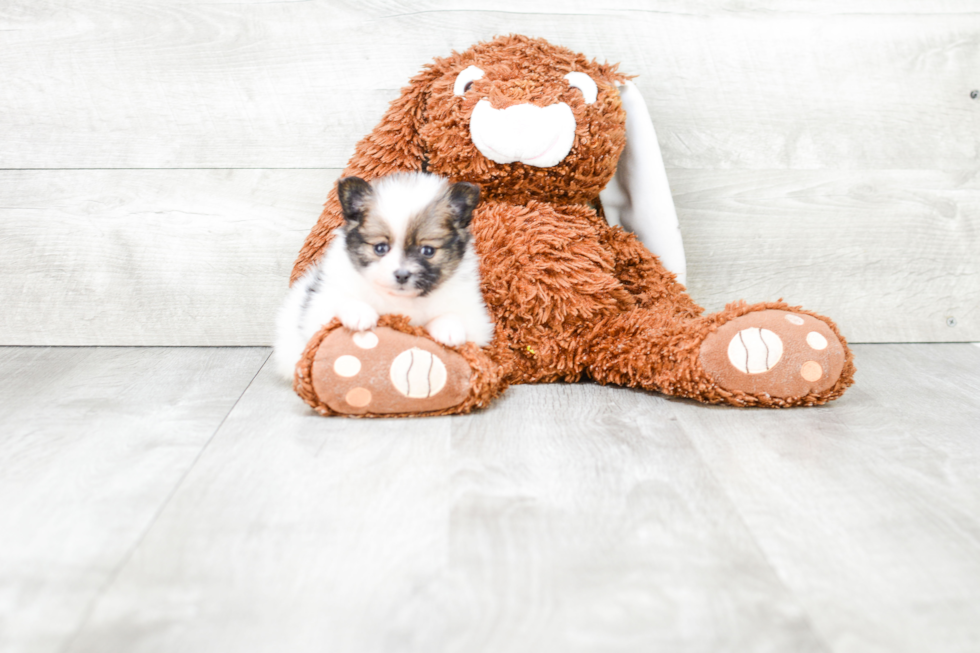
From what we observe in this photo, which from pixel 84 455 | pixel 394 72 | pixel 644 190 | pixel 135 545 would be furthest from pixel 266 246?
pixel 135 545

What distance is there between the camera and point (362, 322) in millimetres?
1155

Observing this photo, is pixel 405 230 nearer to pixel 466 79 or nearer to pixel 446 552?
pixel 466 79

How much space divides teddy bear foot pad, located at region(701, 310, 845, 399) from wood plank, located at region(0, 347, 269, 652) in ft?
2.67

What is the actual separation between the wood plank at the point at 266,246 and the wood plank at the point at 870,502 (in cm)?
37

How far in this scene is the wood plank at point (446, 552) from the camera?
0.67 metres

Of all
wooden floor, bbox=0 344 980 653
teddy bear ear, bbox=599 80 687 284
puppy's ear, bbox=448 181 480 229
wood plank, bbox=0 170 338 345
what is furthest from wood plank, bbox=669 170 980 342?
wood plank, bbox=0 170 338 345

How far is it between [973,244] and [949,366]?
338 mm

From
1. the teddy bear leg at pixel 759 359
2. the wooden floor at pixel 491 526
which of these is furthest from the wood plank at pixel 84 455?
the teddy bear leg at pixel 759 359

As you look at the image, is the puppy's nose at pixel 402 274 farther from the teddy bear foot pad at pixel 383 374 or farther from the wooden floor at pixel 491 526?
the wooden floor at pixel 491 526

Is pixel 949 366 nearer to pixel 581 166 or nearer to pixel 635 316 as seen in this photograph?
pixel 635 316

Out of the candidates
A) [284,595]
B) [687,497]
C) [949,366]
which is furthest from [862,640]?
[949,366]

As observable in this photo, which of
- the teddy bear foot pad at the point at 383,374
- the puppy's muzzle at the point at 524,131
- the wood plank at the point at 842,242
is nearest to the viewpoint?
the teddy bear foot pad at the point at 383,374

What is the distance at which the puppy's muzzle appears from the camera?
1276mm

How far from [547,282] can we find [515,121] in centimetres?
28
